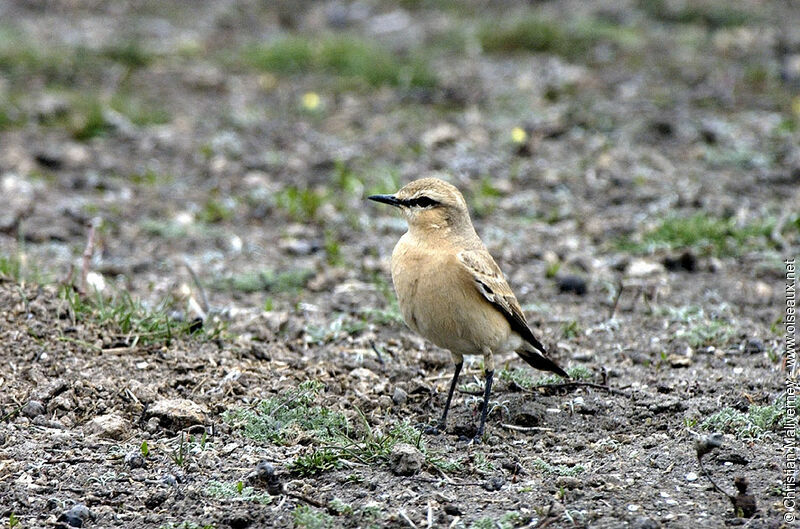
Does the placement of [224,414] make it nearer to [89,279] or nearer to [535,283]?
[89,279]

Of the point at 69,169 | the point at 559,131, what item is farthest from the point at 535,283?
the point at 69,169

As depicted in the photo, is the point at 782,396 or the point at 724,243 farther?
the point at 724,243

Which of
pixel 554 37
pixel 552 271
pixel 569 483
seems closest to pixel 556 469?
pixel 569 483

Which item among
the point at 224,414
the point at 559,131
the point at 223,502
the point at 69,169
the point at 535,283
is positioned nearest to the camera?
the point at 223,502

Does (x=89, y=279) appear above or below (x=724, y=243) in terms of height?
above

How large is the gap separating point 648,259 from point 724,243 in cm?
65

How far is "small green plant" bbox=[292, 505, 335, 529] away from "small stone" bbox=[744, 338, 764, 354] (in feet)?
10.8

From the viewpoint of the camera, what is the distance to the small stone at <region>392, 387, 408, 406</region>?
5.85 metres

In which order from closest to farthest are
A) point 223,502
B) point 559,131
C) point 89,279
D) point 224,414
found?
1. point 223,502
2. point 224,414
3. point 89,279
4. point 559,131

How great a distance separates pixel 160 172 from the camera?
9766 millimetres

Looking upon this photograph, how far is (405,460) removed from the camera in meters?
4.84

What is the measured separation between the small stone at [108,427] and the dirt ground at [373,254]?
0.04 feet

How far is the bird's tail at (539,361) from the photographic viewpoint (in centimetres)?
595

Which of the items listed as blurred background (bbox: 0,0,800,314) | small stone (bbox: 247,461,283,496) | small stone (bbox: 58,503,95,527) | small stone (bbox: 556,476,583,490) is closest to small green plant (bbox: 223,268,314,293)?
blurred background (bbox: 0,0,800,314)
